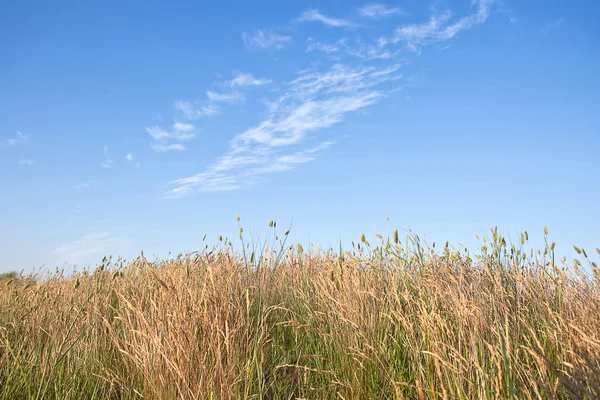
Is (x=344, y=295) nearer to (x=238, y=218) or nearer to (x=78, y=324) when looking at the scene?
(x=238, y=218)

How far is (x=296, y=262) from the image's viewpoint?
5.80 meters

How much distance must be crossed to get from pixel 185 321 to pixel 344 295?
1.23 metres

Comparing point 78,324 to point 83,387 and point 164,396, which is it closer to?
point 83,387

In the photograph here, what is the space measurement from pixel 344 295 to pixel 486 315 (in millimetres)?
1007

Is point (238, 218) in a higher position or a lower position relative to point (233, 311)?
higher

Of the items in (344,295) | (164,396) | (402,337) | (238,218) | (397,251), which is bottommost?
(164,396)

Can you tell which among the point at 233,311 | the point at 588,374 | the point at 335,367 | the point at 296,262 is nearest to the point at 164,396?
the point at 233,311

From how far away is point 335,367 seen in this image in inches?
121

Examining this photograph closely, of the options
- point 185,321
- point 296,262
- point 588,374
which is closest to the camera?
point 588,374

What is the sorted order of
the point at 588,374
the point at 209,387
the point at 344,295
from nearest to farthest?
the point at 588,374, the point at 209,387, the point at 344,295

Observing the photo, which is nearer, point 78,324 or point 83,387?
point 83,387

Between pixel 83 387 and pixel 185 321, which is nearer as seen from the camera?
pixel 185 321

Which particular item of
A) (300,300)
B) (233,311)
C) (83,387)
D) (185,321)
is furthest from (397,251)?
(83,387)

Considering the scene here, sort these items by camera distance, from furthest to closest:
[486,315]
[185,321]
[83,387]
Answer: [83,387], [486,315], [185,321]
